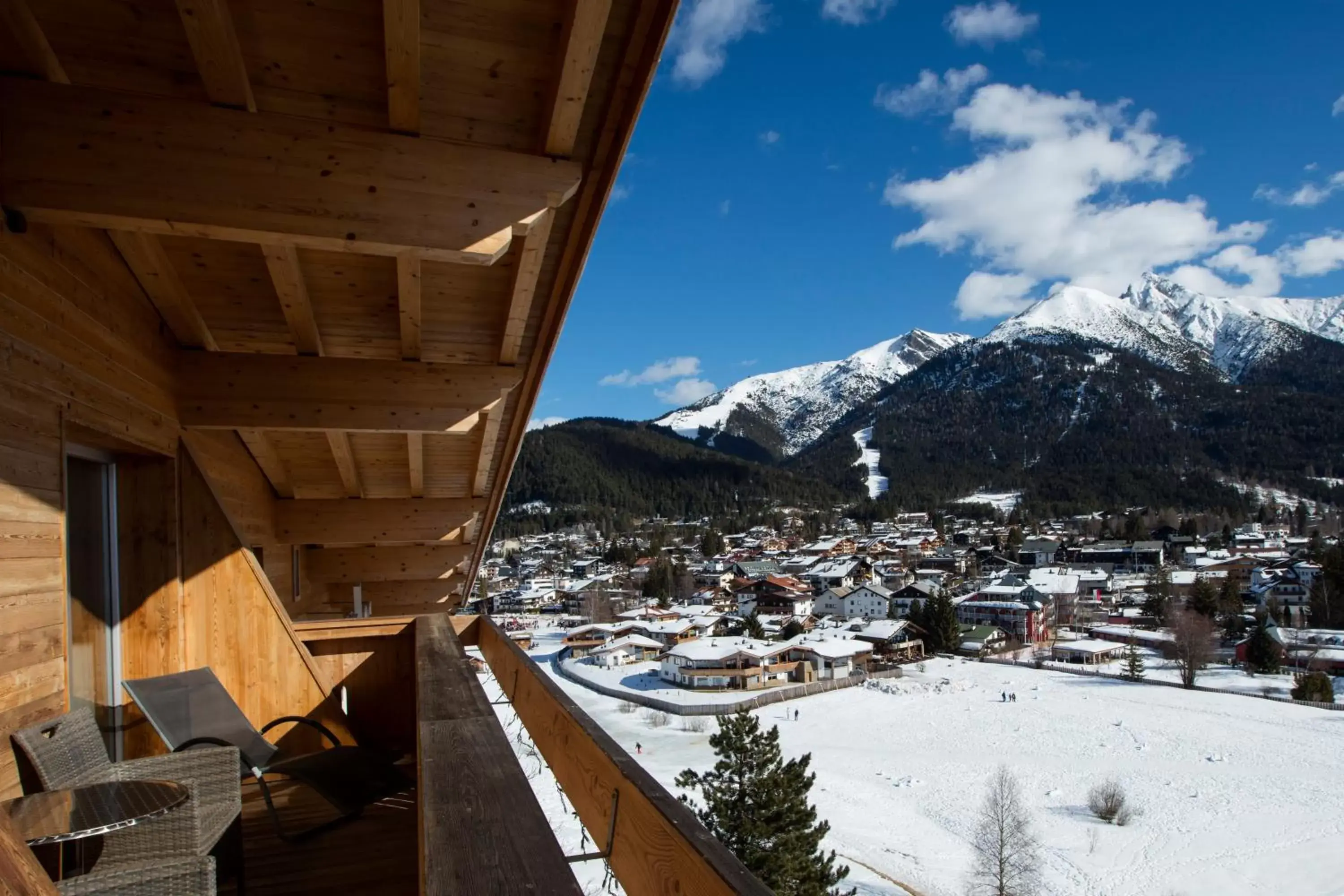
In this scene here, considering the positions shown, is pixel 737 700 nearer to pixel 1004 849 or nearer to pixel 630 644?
pixel 630 644

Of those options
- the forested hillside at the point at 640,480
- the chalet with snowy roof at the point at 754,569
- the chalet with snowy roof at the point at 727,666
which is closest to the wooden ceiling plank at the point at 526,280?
the chalet with snowy roof at the point at 727,666

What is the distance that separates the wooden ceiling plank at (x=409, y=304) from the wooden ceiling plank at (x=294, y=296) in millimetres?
385

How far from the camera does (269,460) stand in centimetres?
629

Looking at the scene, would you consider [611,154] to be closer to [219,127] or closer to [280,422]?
[219,127]

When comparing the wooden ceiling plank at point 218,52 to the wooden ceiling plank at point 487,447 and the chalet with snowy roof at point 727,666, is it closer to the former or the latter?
the wooden ceiling plank at point 487,447

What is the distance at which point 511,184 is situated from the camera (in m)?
2.81

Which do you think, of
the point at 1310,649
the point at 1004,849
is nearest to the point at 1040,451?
the point at 1310,649

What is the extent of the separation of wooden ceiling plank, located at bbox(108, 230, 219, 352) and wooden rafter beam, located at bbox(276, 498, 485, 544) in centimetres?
319

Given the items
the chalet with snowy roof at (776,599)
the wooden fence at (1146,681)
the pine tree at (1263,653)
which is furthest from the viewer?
the chalet with snowy roof at (776,599)

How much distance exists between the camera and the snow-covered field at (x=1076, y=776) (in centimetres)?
1466

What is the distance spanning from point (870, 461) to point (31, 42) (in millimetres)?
164194

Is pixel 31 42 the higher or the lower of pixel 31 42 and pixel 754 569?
the higher

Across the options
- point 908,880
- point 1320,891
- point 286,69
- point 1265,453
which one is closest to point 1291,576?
point 1320,891

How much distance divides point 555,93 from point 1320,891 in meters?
17.4
